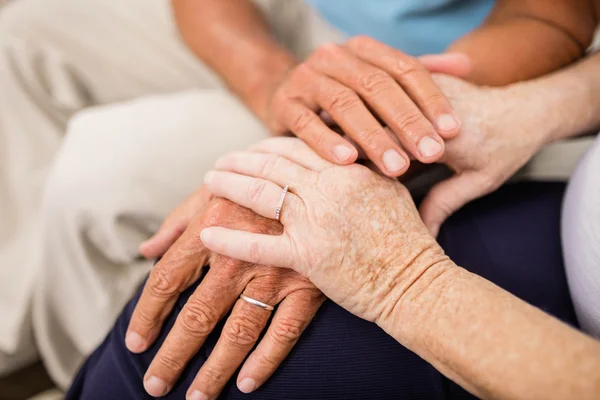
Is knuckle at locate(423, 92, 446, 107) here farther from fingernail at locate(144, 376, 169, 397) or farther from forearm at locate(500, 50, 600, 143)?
fingernail at locate(144, 376, 169, 397)

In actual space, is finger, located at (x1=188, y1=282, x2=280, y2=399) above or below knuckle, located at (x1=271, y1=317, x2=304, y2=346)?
below

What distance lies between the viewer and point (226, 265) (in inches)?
26.0

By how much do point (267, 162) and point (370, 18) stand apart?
1.62ft

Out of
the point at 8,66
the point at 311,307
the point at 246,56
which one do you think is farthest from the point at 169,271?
the point at 8,66

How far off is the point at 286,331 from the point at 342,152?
9.7 inches

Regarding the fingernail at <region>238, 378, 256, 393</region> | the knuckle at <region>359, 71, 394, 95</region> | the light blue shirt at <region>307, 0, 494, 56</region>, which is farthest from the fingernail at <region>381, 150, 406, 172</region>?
the light blue shirt at <region>307, 0, 494, 56</region>

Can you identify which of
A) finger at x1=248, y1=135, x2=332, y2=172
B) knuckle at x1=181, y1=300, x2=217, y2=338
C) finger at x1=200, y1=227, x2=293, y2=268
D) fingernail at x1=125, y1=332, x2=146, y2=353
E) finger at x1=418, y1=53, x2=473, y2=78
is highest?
finger at x1=418, y1=53, x2=473, y2=78

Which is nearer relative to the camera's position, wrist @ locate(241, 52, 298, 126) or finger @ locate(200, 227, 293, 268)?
finger @ locate(200, 227, 293, 268)

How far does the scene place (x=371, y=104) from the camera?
73 cm

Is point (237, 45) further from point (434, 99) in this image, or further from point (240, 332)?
point (240, 332)

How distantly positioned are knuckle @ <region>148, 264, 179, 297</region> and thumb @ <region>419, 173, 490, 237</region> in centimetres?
37

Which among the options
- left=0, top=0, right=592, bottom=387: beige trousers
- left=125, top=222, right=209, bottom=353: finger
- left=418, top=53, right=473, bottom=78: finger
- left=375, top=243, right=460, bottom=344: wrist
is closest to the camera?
left=375, top=243, right=460, bottom=344: wrist

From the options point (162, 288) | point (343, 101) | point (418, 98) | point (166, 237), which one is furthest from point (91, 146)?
point (418, 98)

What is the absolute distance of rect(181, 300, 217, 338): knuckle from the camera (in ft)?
2.13
